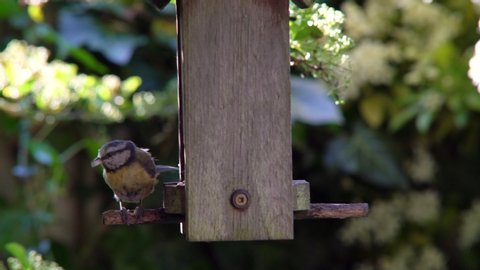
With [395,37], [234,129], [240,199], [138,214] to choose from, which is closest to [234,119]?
[234,129]

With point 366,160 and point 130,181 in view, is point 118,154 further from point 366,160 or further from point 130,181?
point 366,160

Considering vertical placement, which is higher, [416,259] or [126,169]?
[126,169]

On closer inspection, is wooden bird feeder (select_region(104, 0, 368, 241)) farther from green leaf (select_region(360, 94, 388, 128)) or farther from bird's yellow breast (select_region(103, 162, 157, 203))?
green leaf (select_region(360, 94, 388, 128))

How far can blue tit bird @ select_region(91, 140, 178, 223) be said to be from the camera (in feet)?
6.35

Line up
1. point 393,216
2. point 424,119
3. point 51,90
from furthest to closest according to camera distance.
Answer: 1. point 393,216
2. point 424,119
3. point 51,90

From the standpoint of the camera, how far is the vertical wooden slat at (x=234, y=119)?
1.88 meters

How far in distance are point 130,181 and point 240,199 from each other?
0.75 ft

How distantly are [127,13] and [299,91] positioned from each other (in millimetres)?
816

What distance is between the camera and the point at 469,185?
4.37m

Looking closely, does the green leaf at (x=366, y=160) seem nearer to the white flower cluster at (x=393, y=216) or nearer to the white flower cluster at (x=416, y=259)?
the white flower cluster at (x=393, y=216)

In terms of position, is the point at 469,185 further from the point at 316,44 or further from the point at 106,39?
the point at 316,44

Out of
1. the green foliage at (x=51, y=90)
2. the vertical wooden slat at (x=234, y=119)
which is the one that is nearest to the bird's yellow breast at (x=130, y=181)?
the vertical wooden slat at (x=234, y=119)

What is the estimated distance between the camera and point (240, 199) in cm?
188

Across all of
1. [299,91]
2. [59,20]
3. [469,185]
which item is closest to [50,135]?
[59,20]
